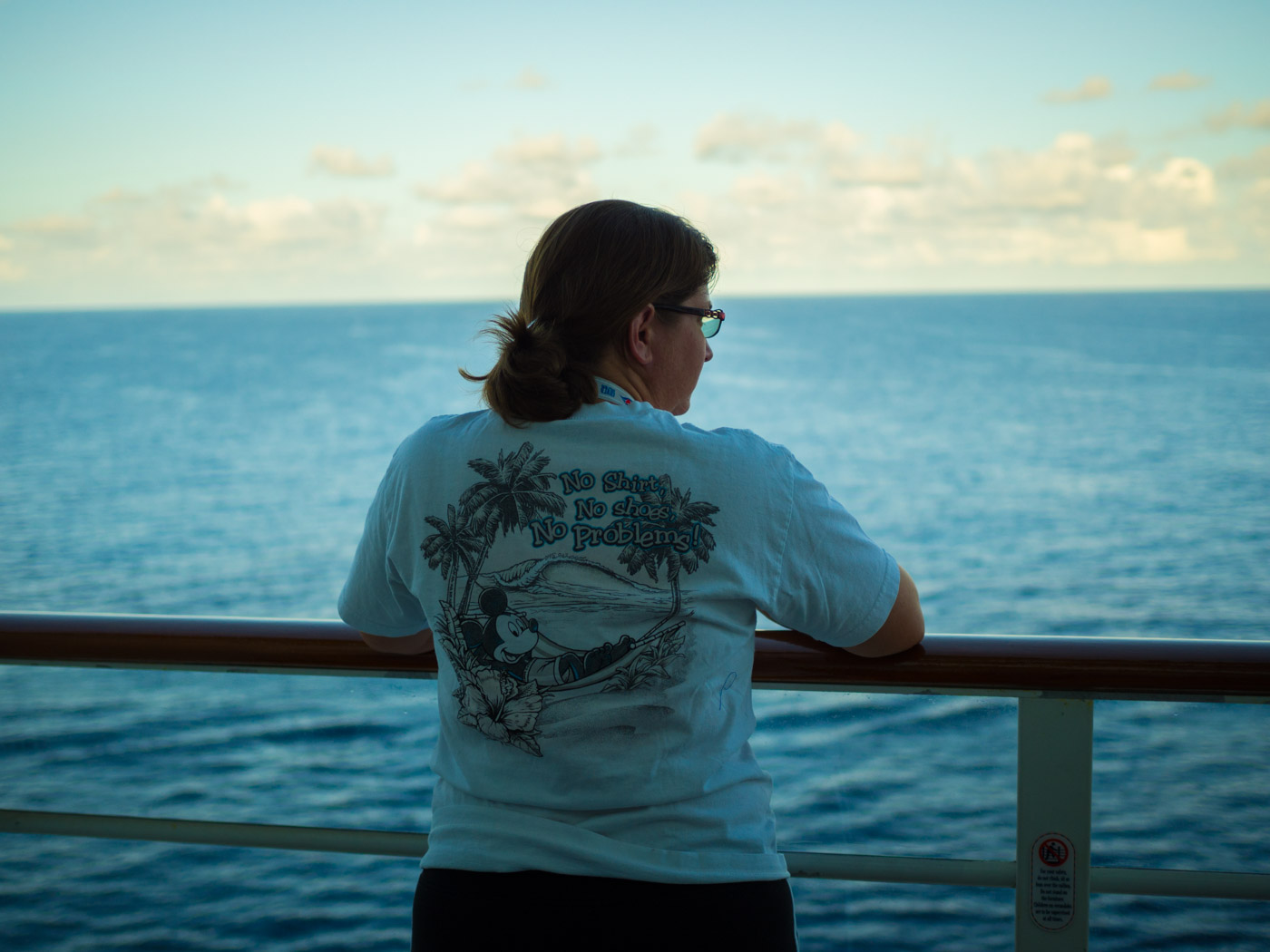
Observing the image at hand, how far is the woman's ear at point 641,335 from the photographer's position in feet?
3.52

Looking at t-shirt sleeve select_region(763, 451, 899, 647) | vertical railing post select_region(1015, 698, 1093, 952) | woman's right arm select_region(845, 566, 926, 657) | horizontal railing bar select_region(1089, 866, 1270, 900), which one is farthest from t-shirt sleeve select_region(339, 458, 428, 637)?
horizontal railing bar select_region(1089, 866, 1270, 900)

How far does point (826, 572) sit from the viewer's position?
3.28ft

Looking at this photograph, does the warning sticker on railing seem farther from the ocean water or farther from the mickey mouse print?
the mickey mouse print

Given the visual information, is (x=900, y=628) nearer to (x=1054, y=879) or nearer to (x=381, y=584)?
(x=1054, y=879)

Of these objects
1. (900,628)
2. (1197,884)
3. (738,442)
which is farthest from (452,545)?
(1197,884)

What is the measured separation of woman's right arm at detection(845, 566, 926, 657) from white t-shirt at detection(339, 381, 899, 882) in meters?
0.11

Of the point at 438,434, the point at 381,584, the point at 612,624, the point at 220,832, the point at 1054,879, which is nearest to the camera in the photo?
the point at 612,624

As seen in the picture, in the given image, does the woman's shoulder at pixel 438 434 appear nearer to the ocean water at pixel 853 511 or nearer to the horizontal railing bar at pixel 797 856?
the ocean water at pixel 853 511

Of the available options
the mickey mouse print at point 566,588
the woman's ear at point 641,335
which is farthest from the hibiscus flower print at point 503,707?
the woman's ear at point 641,335

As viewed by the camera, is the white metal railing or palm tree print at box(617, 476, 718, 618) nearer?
palm tree print at box(617, 476, 718, 618)

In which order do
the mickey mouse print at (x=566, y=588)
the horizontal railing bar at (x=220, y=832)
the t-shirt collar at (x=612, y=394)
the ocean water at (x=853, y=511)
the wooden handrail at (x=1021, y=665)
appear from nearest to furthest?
the mickey mouse print at (x=566, y=588), the t-shirt collar at (x=612, y=394), the wooden handrail at (x=1021, y=665), the horizontal railing bar at (x=220, y=832), the ocean water at (x=853, y=511)

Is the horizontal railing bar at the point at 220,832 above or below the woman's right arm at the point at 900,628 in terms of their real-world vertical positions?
below

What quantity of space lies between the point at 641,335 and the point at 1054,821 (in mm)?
732

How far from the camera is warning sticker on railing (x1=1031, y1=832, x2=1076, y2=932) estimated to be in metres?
1.23
